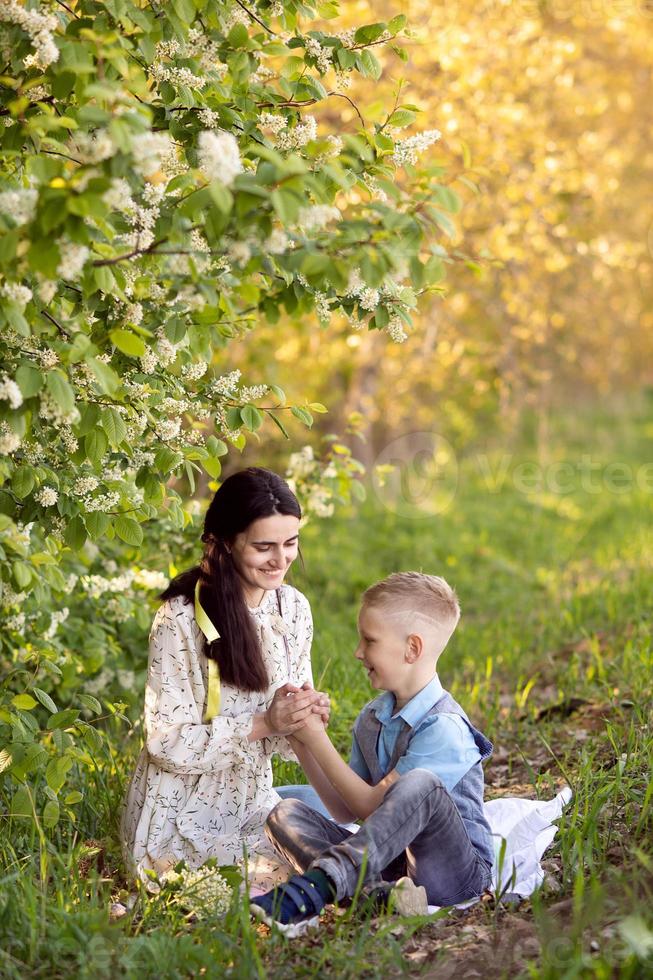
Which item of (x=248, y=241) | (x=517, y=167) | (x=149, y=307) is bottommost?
(x=517, y=167)

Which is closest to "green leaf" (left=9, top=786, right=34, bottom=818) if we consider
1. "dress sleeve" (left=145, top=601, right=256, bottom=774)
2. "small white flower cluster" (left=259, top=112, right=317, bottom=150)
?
"dress sleeve" (left=145, top=601, right=256, bottom=774)

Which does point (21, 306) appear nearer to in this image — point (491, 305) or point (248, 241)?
point (248, 241)

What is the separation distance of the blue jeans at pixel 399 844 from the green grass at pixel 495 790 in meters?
0.10

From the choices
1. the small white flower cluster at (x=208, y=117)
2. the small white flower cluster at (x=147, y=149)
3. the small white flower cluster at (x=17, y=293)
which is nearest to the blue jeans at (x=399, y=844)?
the small white flower cluster at (x=17, y=293)

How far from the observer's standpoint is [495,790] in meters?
4.07

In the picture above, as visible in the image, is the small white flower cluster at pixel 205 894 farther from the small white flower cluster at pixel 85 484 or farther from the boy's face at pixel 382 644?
the small white flower cluster at pixel 85 484

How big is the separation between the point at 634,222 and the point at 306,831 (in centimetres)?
1082

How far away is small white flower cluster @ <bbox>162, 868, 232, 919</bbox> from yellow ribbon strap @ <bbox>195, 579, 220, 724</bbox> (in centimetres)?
45

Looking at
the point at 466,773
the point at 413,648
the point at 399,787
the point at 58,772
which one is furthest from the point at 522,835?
the point at 58,772

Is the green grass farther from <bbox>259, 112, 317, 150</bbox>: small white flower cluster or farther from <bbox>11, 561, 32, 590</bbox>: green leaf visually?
<bbox>259, 112, 317, 150</bbox>: small white flower cluster

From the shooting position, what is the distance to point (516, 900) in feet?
9.98

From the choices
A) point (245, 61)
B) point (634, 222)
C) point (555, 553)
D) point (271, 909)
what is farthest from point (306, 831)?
point (634, 222)

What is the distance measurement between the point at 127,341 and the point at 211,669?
1.08 m

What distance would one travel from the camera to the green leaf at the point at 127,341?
8.69 ft
